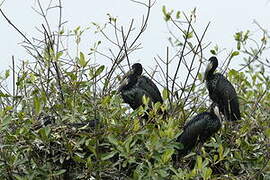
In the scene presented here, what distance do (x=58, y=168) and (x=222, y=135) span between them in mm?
1842

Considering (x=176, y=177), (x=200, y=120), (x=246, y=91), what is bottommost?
(x=176, y=177)

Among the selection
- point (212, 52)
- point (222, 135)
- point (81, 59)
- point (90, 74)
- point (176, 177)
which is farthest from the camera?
point (212, 52)

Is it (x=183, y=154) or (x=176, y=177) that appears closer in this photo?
(x=176, y=177)

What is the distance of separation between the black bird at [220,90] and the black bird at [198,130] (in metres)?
0.93

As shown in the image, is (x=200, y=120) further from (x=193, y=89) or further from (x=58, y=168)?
(x=58, y=168)

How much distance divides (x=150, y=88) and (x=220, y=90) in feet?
2.83

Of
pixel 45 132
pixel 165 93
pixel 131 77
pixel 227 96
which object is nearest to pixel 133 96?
pixel 131 77

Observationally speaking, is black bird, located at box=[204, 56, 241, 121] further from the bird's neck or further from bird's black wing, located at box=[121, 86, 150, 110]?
bird's black wing, located at box=[121, 86, 150, 110]

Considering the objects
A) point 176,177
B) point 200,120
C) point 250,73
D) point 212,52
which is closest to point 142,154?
point 176,177

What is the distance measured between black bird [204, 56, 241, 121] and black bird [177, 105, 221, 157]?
36.7 inches

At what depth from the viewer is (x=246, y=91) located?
643 cm

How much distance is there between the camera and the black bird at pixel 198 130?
17.6ft

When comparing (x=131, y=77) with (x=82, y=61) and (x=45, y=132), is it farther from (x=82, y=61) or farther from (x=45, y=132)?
(x=45, y=132)

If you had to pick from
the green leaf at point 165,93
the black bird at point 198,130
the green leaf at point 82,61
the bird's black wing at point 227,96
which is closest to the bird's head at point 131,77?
the bird's black wing at point 227,96
